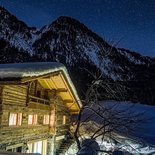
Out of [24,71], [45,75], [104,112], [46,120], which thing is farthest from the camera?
[46,120]

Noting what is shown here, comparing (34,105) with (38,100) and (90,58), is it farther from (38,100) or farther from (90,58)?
(90,58)

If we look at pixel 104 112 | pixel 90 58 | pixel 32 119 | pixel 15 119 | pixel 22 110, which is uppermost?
pixel 90 58

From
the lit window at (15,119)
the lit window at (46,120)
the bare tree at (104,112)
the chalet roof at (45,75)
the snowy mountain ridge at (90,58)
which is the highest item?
the snowy mountain ridge at (90,58)

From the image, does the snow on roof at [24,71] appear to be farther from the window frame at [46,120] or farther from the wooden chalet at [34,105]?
the window frame at [46,120]

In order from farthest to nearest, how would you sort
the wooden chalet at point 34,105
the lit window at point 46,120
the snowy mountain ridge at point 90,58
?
the lit window at point 46,120
the snowy mountain ridge at point 90,58
the wooden chalet at point 34,105

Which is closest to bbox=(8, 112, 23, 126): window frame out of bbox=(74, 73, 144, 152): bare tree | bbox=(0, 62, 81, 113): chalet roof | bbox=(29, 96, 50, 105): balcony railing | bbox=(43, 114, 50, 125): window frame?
bbox=(29, 96, 50, 105): balcony railing

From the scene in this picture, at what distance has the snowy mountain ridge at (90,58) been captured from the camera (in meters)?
15.4

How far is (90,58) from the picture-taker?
119750mm

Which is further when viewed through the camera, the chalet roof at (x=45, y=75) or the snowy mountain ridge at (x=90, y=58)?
the snowy mountain ridge at (x=90, y=58)

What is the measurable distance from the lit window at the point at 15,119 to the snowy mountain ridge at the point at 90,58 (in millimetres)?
4003

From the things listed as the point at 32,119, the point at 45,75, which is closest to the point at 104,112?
the point at 45,75

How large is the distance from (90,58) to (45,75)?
10642 cm

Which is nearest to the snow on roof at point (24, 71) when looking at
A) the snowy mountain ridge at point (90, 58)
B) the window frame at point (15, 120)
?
the snowy mountain ridge at point (90, 58)

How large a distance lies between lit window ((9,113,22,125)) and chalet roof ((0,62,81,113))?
2386mm
